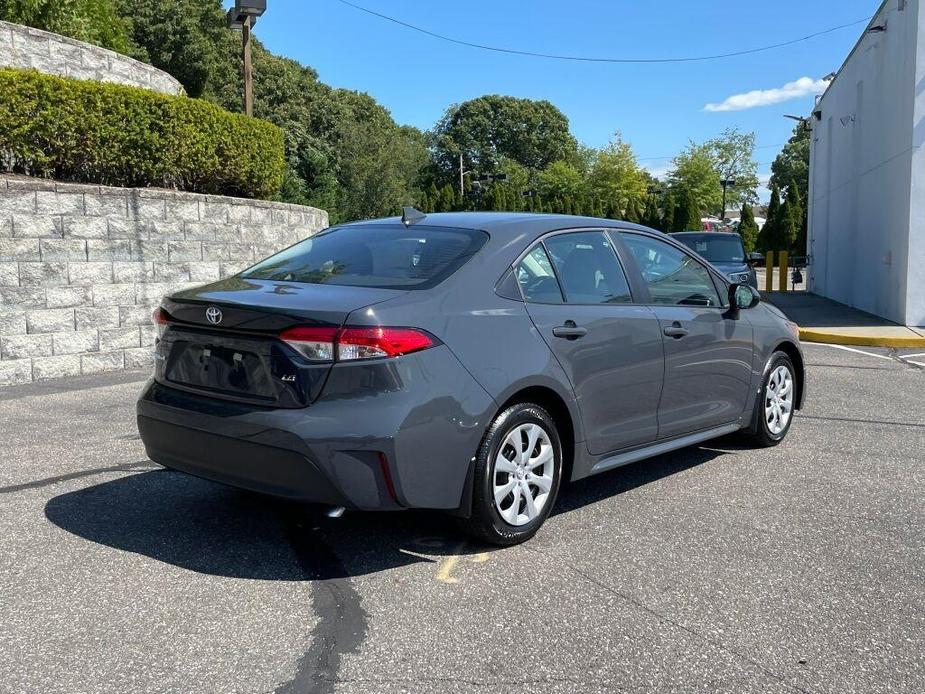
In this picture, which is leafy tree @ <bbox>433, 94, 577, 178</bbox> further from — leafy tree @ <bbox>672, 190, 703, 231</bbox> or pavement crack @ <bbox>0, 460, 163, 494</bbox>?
pavement crack @ <bbox>0, 460, 163, 494</bbox>

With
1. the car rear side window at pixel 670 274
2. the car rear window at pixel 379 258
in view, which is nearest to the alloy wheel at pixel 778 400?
the car rear side window at pixel 670 274

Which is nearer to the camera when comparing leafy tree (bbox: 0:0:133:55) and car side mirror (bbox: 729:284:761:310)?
car side mirror (bbox: 729:284:761:310)

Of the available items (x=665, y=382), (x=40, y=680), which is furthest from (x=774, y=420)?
(x=40, y=680)

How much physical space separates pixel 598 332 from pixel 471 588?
156cm

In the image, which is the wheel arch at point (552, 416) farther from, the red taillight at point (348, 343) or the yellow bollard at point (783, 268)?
the yellow bollard at point (783, 268)

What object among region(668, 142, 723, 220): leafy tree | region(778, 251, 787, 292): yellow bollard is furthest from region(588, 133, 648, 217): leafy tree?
region(778, 251, 787, 292): yellow bollard

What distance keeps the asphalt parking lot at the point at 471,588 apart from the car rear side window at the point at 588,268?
3.86 feet

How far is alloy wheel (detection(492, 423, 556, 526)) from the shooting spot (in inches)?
165

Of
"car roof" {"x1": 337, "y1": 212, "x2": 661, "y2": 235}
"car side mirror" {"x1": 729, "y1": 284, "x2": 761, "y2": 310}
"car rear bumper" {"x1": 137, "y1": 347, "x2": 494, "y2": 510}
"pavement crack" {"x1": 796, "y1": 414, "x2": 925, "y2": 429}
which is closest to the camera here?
"car rear bumper" {"x1": 137, "y1": 347, "x2": 494, "y2": 510}

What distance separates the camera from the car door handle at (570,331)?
4.46 metres

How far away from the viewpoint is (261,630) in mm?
3396

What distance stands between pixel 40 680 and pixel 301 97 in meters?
56.9

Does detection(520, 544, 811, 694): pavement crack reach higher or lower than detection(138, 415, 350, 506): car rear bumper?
lower

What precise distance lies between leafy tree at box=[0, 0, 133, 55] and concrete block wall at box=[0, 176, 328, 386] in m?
5.06
